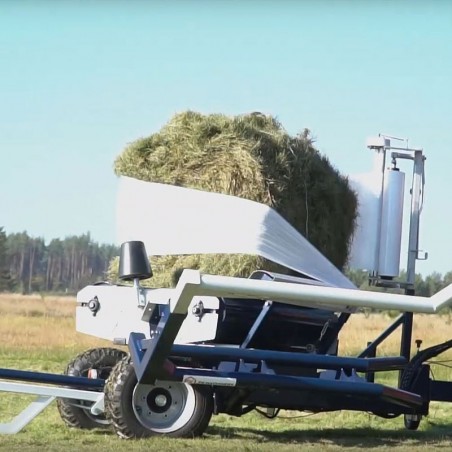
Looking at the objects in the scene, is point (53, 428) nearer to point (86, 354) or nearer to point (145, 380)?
point (86, 354)

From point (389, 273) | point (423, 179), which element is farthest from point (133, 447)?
point (423, 179)

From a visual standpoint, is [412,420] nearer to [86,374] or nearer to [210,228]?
[210,228]

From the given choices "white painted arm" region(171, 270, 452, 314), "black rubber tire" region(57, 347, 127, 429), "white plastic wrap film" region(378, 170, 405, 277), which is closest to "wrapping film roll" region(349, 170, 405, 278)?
"white plastic wrap film" region(378, 170, 405, 277)

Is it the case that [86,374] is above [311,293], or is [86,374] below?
below

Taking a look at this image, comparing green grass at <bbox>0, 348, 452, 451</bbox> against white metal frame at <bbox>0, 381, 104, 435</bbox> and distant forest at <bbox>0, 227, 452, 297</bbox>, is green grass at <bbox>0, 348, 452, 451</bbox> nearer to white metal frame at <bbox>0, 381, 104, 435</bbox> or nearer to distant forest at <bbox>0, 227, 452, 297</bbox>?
white metal frame at <bbox>0, 381, 104, 435</bbox>

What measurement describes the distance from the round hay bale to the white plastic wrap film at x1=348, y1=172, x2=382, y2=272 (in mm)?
90

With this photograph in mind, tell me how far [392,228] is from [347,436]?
1.82m

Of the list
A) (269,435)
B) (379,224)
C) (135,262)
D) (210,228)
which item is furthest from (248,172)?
(269,435)

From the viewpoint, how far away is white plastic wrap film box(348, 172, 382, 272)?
978 cm

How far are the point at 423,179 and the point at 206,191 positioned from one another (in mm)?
2005

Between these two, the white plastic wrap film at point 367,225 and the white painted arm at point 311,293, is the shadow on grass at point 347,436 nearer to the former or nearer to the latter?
the white plastic wrap film at point 367,225

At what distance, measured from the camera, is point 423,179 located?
994 cm

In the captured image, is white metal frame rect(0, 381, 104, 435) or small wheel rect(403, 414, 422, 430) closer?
white metal frame rect(0, 381, 104, 435)

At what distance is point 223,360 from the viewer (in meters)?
8.64
